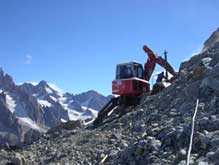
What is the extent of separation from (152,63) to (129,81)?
3812 millimetres

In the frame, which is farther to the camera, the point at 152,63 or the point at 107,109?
the point at 152,63

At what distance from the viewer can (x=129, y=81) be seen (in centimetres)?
3288

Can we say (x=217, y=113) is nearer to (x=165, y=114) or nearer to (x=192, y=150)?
(x=192, y=150)

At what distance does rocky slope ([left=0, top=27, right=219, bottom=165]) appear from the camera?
1291cm

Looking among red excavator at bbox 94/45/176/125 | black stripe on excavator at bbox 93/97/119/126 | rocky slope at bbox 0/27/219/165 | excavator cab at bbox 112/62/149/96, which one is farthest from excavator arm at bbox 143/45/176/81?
rocky slope at bbox 0/27/219/165

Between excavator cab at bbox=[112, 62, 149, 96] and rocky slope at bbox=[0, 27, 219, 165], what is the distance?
578cm

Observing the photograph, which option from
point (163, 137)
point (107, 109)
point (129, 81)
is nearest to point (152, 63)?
point (129, 81)

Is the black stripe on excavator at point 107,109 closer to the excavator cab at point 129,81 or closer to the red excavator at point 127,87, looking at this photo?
the red excavator at point 127,87

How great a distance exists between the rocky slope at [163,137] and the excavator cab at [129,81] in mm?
5777

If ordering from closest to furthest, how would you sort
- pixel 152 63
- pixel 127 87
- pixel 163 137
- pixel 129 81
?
pixel 163 137
pixel 127 87
pixel 129 81
pixel 152 63

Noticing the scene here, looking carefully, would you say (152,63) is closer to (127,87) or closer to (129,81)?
(129,81)

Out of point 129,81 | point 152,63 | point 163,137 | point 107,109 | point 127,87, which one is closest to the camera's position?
point 163,137

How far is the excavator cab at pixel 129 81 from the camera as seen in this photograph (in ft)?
107

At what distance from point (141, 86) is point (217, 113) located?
18.8 metres
